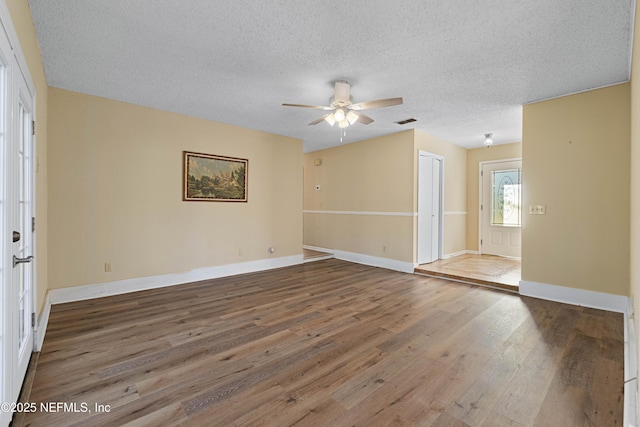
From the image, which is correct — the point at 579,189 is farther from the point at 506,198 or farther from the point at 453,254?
the point at 453,254

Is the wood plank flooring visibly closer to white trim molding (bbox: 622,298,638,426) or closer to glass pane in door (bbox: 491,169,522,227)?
glass pane in door (bbox: 491,169,522,227)

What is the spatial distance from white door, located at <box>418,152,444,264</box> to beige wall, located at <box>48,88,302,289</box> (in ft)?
10.1

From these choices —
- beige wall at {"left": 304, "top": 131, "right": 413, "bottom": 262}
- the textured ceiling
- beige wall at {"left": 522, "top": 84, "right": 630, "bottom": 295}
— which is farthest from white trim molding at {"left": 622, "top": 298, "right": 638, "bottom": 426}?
beige wall at {"left": 304, "top": 131, "right": 413, "bottom": 262}

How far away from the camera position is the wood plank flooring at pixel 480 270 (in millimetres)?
4318

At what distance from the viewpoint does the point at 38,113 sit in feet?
9.03

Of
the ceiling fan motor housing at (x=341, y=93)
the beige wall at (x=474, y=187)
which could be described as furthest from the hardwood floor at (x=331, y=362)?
the beige wall at (x=474, y=187)

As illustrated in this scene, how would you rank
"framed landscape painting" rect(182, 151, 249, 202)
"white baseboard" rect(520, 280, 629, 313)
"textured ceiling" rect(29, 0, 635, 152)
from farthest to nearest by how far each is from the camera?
"framed landscape painting" rect(182, 151, 249, 202) → "white baseboard" rect(520, 280, 629, 313) → "textured ceiling" rect(29, 0, 635, 152)

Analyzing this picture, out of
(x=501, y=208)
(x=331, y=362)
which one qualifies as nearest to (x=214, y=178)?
(x=331, y=362)

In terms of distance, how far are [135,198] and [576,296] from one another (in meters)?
6.02

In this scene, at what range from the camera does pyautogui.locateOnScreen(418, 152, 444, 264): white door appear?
216 inches

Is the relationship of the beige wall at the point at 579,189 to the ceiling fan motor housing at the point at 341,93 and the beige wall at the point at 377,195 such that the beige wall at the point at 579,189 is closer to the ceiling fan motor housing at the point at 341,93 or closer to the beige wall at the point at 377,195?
the beige wall at the point at 377,195

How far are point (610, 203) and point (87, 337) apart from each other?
5785 millimetres

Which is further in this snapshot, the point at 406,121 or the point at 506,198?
the point at 506,198

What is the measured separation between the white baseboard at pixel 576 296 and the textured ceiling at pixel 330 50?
8.15ft
